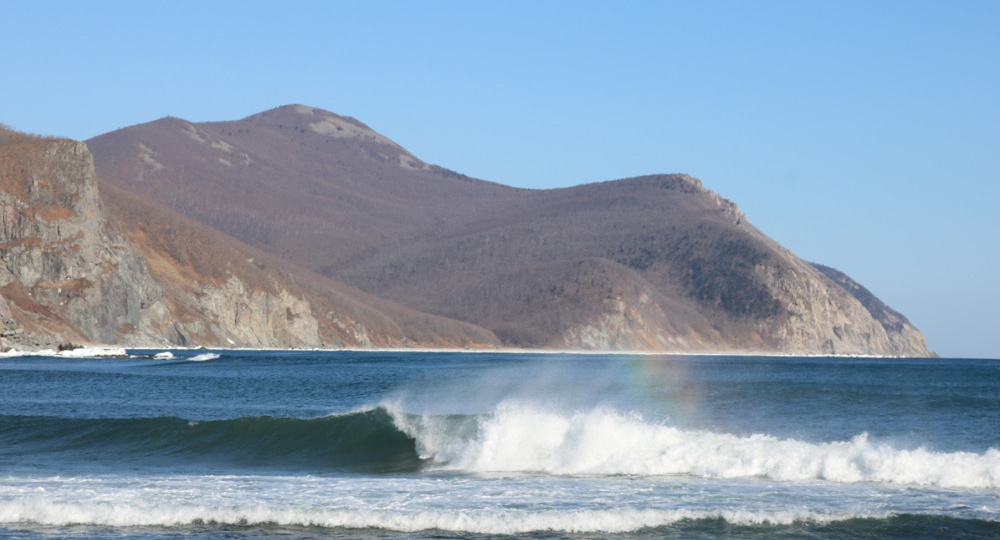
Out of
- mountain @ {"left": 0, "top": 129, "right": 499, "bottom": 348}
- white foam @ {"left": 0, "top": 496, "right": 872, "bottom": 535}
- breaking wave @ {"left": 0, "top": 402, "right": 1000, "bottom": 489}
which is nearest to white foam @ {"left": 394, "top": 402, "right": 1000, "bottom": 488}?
breaking wave @ {"left": 0, "top": 402, "right": 1000, "bottom": 489}

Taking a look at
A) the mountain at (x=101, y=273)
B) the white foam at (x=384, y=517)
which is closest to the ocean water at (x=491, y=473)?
the white foam at (x=384, y=517)

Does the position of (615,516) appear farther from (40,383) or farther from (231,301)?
(231,301)

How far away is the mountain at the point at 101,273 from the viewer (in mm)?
119812

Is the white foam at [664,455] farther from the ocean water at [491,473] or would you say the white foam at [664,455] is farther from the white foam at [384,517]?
the white foam at [384,517]

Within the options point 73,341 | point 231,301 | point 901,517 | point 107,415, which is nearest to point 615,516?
point 901,517

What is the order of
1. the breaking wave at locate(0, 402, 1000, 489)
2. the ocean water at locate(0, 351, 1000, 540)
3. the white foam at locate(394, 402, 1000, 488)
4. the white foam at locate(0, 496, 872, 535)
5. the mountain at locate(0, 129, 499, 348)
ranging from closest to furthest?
the white foam at locate(0, 496, 872, 535)
the ocean water at locate(0, 351, 1000, 540)
the white foam at locate(394, 402, 1000, 488)
the breaking wave at locate(0, 402, 1000, 489)
the mountain at locate(0, 129, 499, 348)

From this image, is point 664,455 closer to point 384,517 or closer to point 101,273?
point 384,517

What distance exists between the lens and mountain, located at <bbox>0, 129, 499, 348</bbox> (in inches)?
4717

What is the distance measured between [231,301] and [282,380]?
327 ft

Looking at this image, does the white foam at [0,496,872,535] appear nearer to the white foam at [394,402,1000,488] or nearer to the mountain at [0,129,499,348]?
the white foam at [394,402,1000,488]

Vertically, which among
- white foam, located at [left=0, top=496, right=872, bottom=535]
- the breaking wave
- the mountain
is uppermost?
the mountain

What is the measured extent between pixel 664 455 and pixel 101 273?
11334cm

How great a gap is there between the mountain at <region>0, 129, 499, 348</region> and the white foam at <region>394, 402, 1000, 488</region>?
85.1 meters

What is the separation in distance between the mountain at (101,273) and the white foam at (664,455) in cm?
8514
